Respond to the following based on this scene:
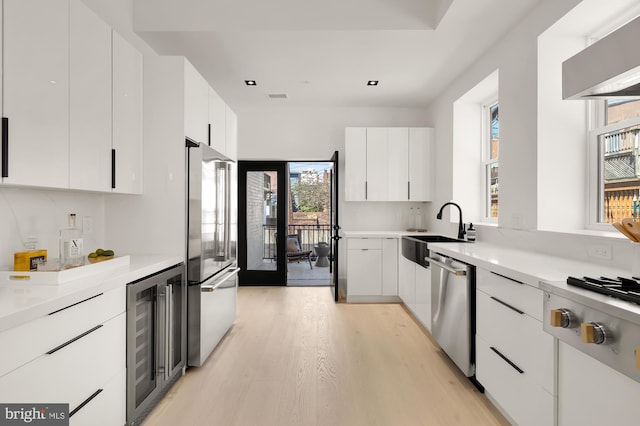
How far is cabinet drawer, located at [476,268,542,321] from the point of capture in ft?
5.16

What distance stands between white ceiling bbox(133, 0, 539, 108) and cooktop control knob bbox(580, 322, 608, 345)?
2286 millimetres

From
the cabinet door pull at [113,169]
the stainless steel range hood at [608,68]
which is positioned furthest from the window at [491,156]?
the cabinet door pull at [113,169]

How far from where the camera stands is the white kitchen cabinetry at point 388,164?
4699mm

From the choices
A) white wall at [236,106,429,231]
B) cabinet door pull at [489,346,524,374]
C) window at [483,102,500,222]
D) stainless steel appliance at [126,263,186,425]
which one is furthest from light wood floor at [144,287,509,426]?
white wall at [236,106,429,231]

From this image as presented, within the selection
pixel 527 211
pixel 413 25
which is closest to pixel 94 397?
pixel 527 211

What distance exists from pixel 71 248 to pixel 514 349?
2.29m

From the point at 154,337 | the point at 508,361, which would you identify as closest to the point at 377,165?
the point at 508,361

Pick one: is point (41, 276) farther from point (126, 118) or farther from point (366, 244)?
point (366, 244)

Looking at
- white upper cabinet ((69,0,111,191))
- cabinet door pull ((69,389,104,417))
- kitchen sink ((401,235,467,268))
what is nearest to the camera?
cabinet door pull ((69,389,104,417))

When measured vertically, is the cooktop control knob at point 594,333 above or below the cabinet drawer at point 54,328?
above

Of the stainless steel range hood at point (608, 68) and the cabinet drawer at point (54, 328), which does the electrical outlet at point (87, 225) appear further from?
the stainless steel range hood at point (608, 68)

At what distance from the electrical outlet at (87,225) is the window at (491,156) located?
3656mm

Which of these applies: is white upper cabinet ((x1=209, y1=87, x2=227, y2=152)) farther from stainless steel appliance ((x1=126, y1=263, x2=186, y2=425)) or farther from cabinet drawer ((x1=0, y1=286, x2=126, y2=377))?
cabinet drawer ((x1=0, y1=286, x2=126, y2=377))

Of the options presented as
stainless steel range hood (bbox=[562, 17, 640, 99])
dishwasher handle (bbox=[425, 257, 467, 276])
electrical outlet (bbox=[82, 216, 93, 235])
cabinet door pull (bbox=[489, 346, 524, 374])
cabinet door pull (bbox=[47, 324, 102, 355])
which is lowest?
cabinet door pull (bbox=[489, 346, 524, 374])
